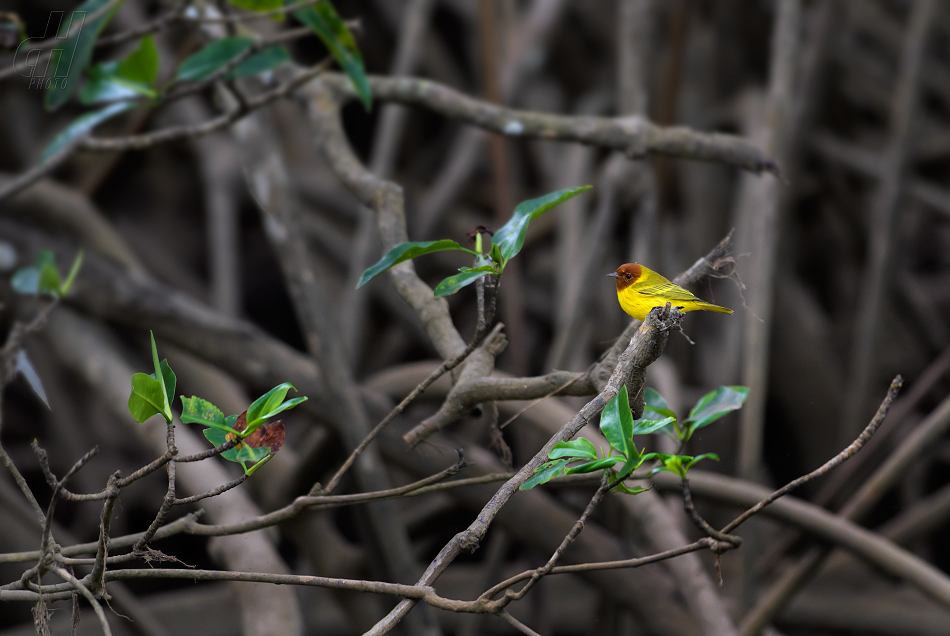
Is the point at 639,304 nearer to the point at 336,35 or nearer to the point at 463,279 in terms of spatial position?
the point at 463,279

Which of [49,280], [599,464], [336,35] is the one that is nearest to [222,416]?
[599,464]

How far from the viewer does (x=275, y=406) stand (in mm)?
438

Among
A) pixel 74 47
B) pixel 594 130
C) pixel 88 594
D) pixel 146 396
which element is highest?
pixel 74 47

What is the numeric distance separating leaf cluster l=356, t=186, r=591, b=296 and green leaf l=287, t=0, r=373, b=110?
1.62 feet

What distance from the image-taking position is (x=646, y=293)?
46 centimetres

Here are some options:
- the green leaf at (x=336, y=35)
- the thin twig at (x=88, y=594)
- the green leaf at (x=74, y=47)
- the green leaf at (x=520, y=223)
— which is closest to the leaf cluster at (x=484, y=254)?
the green leaf at (x=520, y=223)

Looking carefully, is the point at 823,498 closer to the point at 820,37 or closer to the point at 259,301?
the point at 820,37

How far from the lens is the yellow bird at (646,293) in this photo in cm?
46

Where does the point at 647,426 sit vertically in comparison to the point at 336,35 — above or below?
below

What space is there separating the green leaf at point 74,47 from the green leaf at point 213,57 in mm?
121

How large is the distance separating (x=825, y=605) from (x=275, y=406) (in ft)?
5.09

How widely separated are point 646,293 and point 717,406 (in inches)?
5.0

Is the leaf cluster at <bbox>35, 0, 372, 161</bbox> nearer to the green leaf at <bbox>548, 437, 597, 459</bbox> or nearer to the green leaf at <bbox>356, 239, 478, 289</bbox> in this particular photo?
the green leaf at <bbox>356, 239, 478, 289</bbox>

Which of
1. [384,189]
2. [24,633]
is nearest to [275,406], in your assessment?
[384,189]
